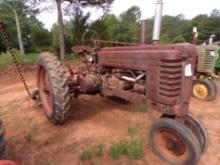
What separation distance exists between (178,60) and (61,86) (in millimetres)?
1609

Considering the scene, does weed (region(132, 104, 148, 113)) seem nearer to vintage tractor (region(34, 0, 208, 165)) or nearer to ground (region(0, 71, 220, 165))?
ground (region(0, 71, 220, 165))

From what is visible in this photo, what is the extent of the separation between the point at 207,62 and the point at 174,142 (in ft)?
10.8

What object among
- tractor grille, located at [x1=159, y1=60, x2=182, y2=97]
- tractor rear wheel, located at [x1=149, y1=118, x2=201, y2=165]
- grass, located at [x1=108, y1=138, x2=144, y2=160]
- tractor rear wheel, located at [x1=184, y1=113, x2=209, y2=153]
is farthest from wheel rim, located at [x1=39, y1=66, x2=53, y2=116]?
tractor rear wheel, located at [x1=184, y1=113, x2=209, y2=153]

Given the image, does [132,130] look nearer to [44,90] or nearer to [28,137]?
[28,137]

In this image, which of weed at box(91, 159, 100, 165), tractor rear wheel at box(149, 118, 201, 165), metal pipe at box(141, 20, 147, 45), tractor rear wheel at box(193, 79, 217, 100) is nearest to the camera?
tractor rear wheel at box(149, 118, 201, 165)

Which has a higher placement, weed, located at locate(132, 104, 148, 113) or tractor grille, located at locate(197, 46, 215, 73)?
tractor grille, located at locate(197, 46, 215, 73)

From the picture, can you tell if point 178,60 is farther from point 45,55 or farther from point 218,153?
point 45,55

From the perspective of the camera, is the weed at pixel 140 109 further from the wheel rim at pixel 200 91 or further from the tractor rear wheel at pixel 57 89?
the wheel rim at pixel 200 91

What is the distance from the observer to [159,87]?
2.42 m

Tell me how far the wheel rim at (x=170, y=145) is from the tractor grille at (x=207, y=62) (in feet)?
10.4

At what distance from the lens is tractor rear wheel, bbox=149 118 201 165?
7.30 ft

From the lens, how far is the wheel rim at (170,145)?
2.37 meters

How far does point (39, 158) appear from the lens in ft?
8.61

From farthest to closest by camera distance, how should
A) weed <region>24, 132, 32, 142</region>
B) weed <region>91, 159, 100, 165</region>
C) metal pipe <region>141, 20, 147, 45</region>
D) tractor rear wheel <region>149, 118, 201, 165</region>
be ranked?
weed <region>24, 132, 32, 142</region> → metal pipe <region>141, 20, 147, 45</region> → weed <region>91, 159, 100, 165</region> → tractor rear wheel <region>149, 118, 201, 165</region>
